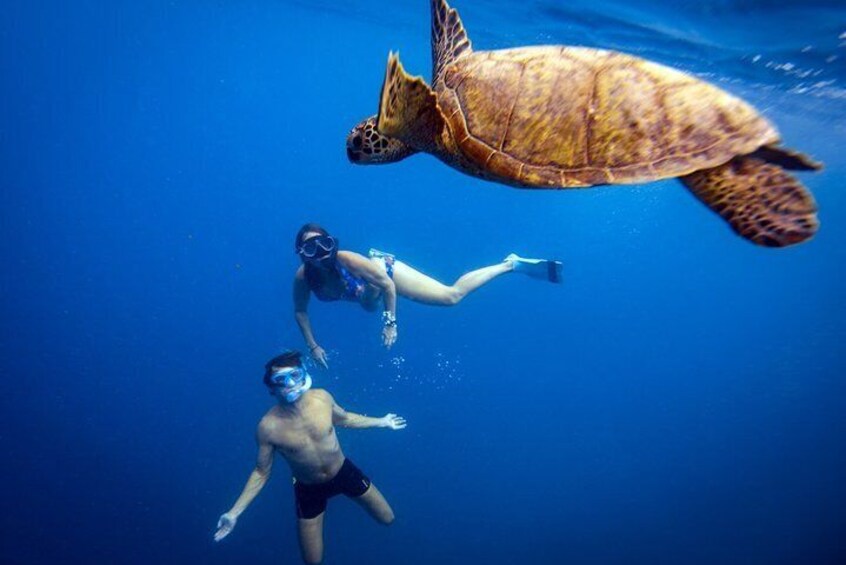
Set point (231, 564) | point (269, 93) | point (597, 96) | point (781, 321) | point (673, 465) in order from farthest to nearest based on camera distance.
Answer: point (781, 321) → point (269, 93) → point (673, 465) → point (231, 564) → point (597, 96)

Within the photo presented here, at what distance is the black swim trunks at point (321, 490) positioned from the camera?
277 inches

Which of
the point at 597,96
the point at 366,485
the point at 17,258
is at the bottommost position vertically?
the point at 366,485

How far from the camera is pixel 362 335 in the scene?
33.8 m

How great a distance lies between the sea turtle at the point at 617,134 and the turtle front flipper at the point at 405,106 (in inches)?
0.5

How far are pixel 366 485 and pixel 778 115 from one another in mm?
21697

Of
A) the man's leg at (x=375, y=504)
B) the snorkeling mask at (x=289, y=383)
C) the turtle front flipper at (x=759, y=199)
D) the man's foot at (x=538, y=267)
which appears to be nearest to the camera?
the turtle front flipper at (x=759, y=199)

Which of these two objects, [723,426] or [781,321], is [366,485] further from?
[781,321]

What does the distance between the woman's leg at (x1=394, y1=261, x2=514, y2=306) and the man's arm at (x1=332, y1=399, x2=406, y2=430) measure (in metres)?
2.36

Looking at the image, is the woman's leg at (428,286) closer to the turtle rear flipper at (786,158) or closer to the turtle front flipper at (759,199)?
the turtle front flipper at (759,199)

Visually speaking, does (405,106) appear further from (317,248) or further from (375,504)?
(375,504)

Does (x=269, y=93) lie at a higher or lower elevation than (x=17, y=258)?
higher

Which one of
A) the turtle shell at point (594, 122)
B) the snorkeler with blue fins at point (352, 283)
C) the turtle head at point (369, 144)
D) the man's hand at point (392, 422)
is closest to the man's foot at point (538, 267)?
the snorkeler with blue fins at point (352, 283)

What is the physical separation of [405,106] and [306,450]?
18.9 feet

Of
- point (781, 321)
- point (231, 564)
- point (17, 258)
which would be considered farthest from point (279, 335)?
point (781, 321)
